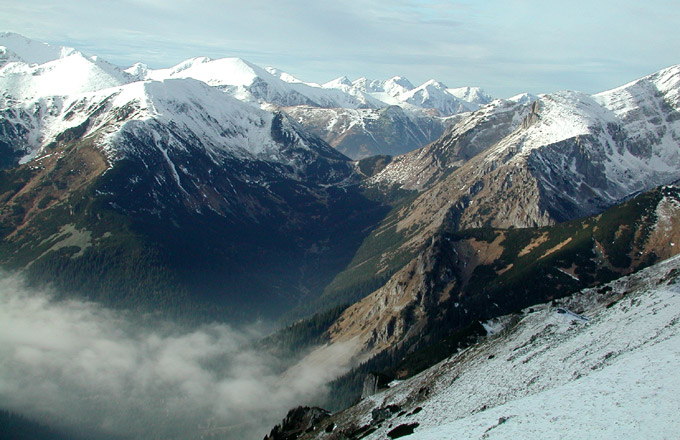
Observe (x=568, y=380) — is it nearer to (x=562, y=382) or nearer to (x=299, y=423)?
(x=562, y=382)

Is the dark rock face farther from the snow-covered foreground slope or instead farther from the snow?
the snow

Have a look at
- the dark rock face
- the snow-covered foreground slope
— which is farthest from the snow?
the dark rock face

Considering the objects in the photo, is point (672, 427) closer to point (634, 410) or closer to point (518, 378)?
point (634, 410)

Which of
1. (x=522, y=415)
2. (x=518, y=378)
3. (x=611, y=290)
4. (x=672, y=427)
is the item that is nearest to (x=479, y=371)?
(x=518, y=378)

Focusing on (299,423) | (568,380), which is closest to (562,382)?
(568,380)

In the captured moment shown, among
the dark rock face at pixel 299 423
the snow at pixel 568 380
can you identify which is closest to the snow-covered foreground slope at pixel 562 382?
the snow at pixel 568 380
